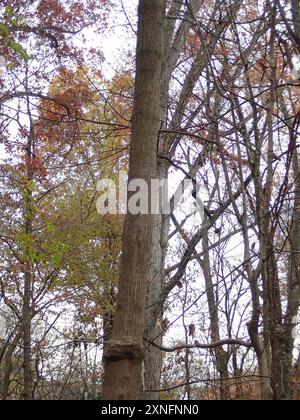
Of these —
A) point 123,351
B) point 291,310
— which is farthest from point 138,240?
point 291,310

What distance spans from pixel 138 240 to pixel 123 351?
0.43 m

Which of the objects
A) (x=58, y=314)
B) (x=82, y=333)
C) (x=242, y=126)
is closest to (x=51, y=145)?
(x=58, y=314)

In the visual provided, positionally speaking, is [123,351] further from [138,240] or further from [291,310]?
[291,310]

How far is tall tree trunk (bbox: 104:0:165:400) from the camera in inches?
76.0

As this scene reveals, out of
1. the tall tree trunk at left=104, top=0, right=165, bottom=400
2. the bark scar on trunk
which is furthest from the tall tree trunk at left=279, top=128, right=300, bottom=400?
the bark scar on trunk

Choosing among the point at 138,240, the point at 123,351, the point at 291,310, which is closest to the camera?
the point at 123,351

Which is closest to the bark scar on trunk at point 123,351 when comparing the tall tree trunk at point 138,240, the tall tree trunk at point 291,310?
the tall tree trunk at point 138,240

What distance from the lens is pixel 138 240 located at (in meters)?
2.07

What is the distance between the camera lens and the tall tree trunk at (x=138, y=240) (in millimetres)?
1932

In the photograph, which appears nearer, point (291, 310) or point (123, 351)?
point (123, 351)

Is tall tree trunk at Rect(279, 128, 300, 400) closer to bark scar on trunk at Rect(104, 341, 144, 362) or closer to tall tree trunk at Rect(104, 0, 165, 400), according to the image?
tall tree trunk at Rect(104, 0, 165, 400)

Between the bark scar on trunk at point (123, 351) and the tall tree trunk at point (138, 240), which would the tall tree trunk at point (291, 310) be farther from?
the bark scar on trunk at point (123, 351)

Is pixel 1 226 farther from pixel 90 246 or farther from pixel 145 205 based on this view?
pixel 145 205
